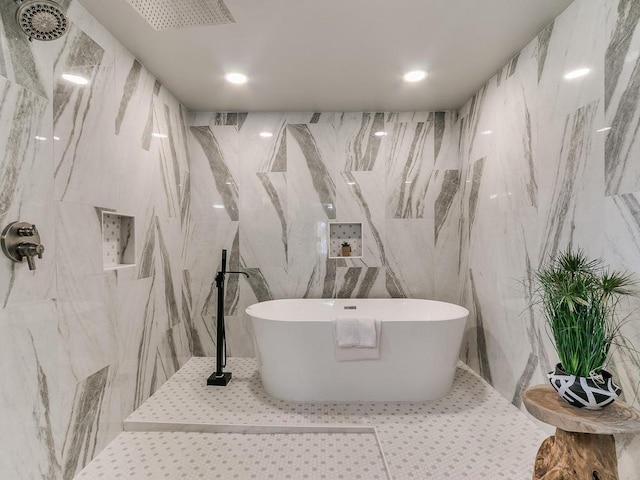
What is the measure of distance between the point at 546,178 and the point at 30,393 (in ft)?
9.39

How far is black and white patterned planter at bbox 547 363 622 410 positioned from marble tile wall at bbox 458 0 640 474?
270 millimetres

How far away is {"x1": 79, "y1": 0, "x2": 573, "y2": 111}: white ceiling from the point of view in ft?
5.71

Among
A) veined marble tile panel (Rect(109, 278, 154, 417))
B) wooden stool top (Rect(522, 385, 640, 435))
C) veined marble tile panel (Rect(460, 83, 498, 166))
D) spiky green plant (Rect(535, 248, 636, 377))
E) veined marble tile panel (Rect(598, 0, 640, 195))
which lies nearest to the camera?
wooden stool top (Rect(522, 385, 640, 435))

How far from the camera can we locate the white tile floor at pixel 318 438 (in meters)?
1.66

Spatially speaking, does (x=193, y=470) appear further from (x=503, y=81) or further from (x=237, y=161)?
(x=503, y=81)

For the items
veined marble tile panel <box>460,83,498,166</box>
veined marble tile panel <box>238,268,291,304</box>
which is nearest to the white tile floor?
veined marble tile panel <box>238,268,291,304</box>

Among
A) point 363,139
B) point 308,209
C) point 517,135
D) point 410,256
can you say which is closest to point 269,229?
point 308,209

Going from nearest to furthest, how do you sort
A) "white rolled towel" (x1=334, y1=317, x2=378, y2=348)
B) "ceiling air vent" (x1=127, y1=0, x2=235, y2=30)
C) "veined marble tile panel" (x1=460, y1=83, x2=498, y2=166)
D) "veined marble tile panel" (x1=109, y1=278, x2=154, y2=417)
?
"ceiling air vent" (x1=127, y1=0, x2=235, y2=30), "veined marble tile panel" (x1=109, y1=278, x2=154, y2=417), "white rolled towel" (x1=334, y1=317, x2=378, y2=348), "veined marble tile panel" (x1=460, y1=83, x2=498, y2=166)

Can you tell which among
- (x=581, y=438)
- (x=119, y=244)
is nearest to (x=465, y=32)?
(x=581, y=438)

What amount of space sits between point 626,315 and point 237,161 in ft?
10.1

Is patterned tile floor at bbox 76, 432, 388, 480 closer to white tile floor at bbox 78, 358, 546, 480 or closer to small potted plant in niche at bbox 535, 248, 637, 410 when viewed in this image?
white tile floor at bbox 78, 358, 546, 480

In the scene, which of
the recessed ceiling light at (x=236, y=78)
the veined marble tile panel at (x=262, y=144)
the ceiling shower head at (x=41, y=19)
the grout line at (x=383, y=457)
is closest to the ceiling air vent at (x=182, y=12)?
the ceiling shower head at (x=41, y=19)

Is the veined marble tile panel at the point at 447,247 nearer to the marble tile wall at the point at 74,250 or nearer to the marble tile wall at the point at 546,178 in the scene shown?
the marble tile wall at the point at 546,178

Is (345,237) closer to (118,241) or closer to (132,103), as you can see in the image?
(118,241)
